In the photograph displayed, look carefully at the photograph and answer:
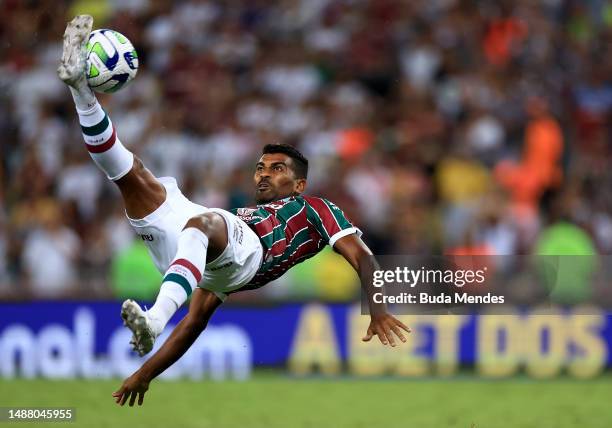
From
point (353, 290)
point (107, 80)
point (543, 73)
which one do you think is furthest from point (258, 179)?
point (543, 73)

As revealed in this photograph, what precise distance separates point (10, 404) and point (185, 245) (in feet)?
13.7

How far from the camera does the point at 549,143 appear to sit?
13945 millimetres

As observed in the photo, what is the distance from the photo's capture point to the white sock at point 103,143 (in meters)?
7.07

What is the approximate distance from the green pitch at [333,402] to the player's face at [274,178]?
204 cm

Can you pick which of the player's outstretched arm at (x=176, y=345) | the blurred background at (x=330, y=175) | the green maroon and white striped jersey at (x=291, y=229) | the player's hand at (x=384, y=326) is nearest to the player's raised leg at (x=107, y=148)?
the green maroon and white striped jersey at (x=291, y=229)

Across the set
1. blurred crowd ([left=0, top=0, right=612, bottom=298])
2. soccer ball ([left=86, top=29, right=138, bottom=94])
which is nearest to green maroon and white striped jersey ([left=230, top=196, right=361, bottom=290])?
soccer ball ([left=86, top=29, right=138, bottom=94])

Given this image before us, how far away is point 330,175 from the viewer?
534 inches

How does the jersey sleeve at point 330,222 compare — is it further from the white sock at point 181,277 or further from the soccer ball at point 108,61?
the soccer ball at point 108,61

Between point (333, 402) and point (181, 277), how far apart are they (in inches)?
180

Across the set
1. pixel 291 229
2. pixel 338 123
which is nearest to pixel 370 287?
pixel 291 229

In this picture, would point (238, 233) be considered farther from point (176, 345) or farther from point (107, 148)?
point (176, 345)

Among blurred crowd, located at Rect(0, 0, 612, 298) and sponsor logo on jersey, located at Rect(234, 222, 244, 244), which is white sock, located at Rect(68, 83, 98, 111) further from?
blurred crowd, located at Rect(0, 0, 612, 298)

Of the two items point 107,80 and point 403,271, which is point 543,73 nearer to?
point 403,271

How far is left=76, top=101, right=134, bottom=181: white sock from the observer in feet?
23.2
